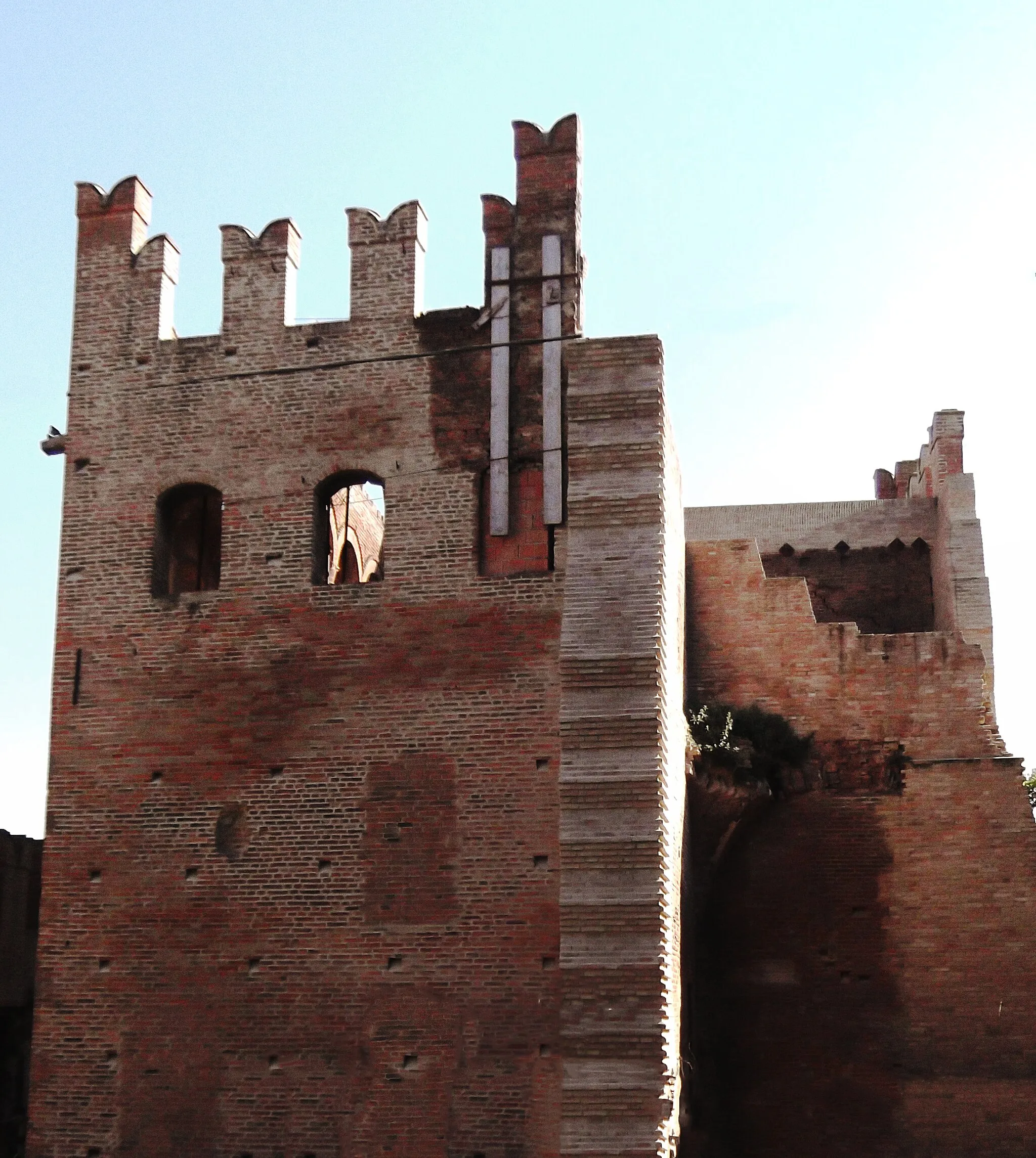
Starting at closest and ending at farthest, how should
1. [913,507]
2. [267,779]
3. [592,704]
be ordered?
[592,704]
[267,779]
[913,507]

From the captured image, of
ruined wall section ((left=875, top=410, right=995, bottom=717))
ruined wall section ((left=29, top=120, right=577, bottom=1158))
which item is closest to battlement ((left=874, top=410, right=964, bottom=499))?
ruined wall section ((left=875, top=410, right=995, bottom=717))

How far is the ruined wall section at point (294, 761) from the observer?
12.8 m

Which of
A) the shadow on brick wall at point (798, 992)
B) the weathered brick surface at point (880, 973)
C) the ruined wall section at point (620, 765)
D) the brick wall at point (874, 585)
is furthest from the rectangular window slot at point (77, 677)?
the brick wall at point (874, 585)

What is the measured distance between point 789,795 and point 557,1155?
471 cm

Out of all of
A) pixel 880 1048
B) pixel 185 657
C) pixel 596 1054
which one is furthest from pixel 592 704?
pixel 880 1048

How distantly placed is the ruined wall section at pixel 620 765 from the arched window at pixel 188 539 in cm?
369

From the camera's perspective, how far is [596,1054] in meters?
12.0

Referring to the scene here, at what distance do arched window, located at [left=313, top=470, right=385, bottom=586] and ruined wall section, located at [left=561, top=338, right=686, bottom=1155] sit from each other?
2.16 meters

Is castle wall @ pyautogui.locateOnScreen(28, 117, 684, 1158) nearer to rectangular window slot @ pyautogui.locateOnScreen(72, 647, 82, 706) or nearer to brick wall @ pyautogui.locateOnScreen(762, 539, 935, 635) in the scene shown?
rectangular window slot @ pyautogui.locateOnScreen(72, 647, 82, 706)

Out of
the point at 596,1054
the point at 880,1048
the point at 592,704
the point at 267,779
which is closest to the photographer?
the point at 596,1054

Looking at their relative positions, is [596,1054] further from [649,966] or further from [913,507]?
[913,507]

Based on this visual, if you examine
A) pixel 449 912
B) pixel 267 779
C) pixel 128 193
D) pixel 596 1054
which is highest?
pixel 128 193

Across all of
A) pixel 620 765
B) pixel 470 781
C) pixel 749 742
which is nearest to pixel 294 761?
pixel 470 781

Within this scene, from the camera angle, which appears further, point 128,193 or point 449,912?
point 128,193
